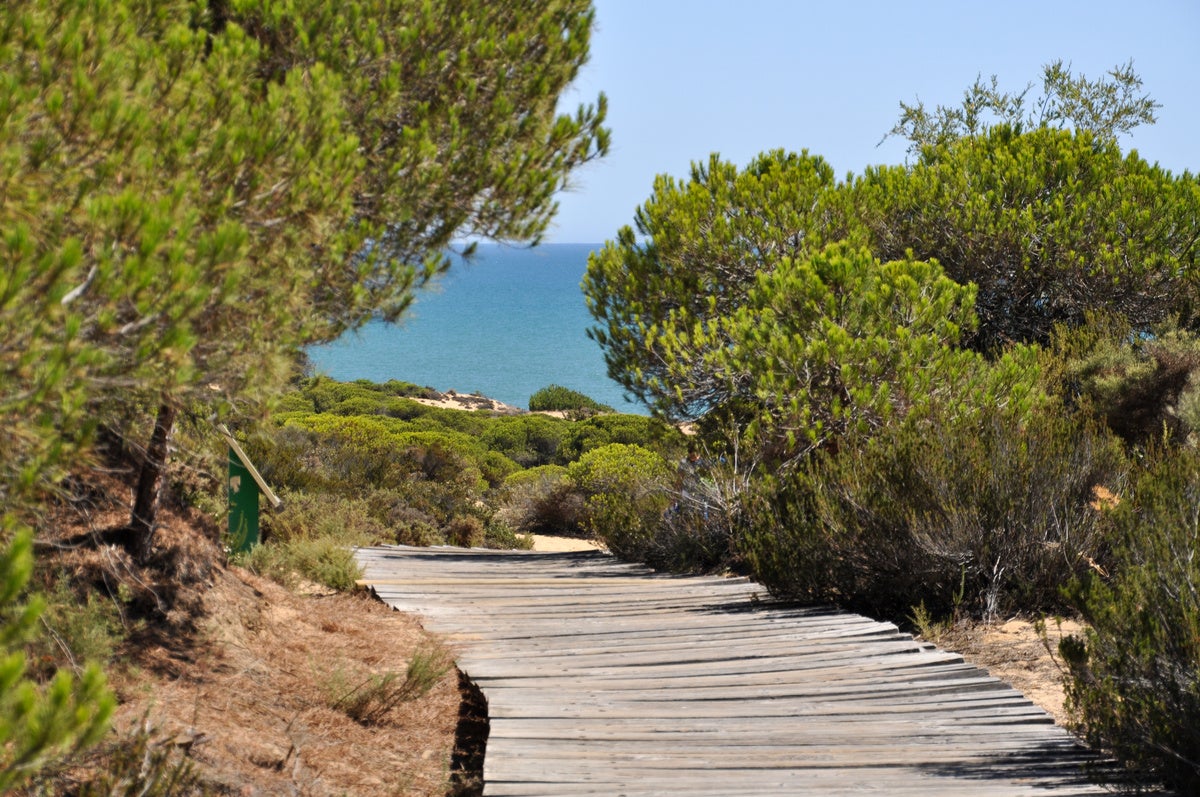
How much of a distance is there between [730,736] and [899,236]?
12.7m

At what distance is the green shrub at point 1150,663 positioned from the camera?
4555 millimetres

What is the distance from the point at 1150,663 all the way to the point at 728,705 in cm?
211

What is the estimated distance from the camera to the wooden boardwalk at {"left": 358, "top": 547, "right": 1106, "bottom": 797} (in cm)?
474

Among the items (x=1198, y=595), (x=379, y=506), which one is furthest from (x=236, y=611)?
(x=379, y=506)

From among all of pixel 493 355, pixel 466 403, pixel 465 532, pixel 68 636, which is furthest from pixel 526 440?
pixel 493 355

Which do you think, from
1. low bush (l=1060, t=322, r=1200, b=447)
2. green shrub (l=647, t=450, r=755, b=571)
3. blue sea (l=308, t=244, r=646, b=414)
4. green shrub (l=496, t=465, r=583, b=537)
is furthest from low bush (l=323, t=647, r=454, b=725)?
blue sea (l=308, t=244, r=646, b=414)

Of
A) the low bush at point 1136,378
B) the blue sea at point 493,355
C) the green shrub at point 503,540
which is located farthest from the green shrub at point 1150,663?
the blue sea at point 493,355

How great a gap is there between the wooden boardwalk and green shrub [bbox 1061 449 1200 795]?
28 cm

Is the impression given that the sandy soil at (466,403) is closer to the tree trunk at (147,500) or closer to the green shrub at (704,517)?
the green shrub at (704,517)

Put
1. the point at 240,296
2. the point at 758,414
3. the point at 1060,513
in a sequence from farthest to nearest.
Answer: the point at 758,414
the point at 1060,513
the point at 240,296

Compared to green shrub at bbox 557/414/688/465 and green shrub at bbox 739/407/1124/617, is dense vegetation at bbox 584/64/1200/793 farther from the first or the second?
green shrub at bbox 557/414/688/465

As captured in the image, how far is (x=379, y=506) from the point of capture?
15.2 m

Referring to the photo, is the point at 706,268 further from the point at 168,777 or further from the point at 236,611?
the point at 168,777

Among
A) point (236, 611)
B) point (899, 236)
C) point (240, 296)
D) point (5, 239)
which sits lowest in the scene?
point (236, 611)
